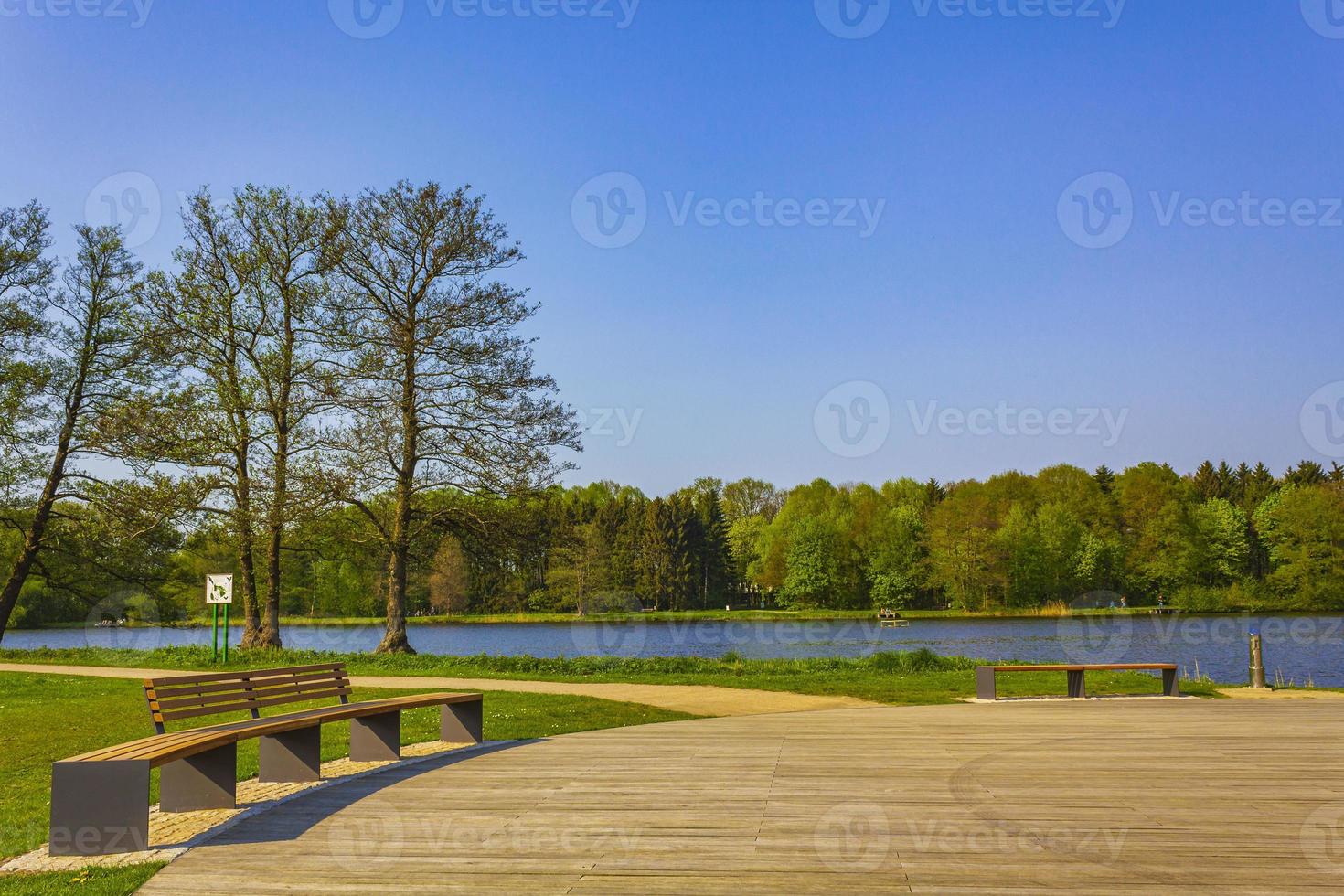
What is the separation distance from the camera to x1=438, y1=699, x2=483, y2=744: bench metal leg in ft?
37.3

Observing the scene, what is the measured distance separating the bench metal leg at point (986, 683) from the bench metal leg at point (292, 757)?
425 inches

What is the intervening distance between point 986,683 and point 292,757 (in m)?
11.1

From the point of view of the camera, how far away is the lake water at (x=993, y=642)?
3212 centimetres

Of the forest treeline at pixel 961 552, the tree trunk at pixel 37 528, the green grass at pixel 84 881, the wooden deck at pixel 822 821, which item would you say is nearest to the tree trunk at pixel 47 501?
the tree trunk at pixel 37 528

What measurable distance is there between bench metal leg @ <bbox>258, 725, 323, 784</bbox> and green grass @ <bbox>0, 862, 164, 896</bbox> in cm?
272

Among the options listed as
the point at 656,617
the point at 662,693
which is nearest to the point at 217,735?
the point at 662,693

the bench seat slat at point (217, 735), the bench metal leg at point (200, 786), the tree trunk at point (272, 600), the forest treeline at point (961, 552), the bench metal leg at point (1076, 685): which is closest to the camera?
the bench seat slat at point (217, 735)

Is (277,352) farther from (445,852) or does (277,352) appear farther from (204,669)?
(445,852)

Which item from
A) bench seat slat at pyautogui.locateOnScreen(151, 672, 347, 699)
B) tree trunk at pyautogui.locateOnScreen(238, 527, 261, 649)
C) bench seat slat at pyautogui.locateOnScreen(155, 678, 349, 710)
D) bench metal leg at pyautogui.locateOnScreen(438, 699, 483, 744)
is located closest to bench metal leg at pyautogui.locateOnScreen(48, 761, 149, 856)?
bench seat slat at pyautogui.locateOnScreen(155, 678, 349, 710)

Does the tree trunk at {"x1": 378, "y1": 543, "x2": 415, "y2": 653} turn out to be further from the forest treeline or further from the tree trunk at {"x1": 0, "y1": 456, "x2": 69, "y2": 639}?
the forest treeline

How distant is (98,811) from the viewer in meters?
6.34

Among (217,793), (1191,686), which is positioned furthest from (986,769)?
(1191,686)

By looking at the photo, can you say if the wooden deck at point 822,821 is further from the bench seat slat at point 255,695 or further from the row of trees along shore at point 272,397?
the row of trees along shore at point 272,397

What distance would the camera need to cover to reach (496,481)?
96.6 ft
